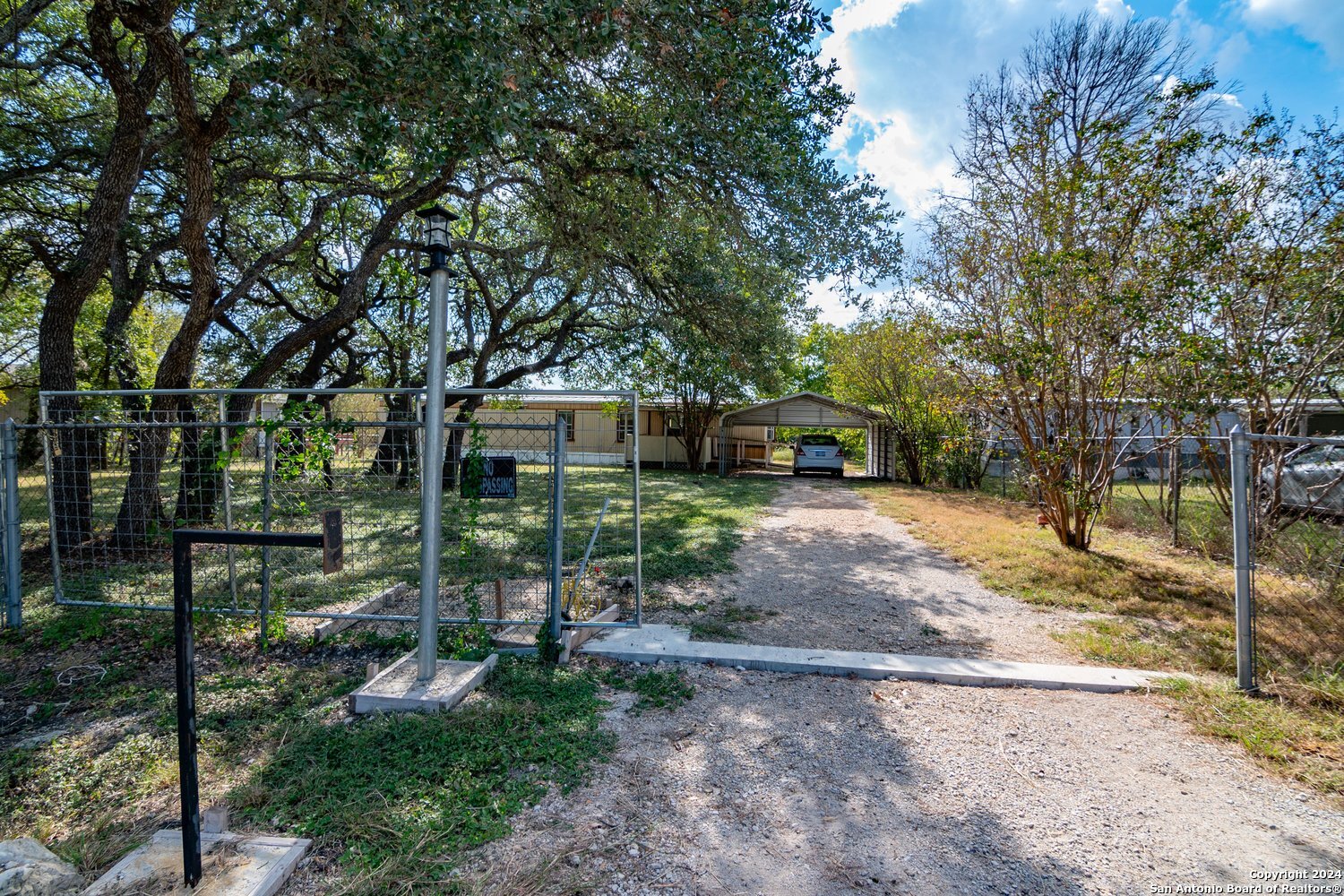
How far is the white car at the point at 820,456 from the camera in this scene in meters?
20.6

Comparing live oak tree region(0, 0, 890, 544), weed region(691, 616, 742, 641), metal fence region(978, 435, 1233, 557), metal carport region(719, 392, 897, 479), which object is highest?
live oak tree region(0, 0, 890, 544)

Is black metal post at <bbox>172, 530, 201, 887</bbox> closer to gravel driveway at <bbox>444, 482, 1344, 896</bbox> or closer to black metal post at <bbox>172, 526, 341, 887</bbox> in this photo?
black metal post at <bbox>172, 526, 341, 887</bbox>

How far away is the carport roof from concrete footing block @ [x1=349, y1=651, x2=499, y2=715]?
1696cm

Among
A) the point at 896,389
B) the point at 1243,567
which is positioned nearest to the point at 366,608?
the point at 1243,567

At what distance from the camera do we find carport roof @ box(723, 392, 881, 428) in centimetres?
1938

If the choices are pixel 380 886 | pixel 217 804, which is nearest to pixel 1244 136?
pixel 380 886

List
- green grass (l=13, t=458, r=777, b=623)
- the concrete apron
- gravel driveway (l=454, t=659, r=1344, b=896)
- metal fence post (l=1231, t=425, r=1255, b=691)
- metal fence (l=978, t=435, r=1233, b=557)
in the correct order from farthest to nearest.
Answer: metal fence (l=978, t=435, r=1233, b=557), green grass (l=13, t=458, r=777, b=623), the concrete apron, metal fence post (l=1231, t=425, r=1255, b=691), gravel driveway (l=454, t=659, r=1344, b=896)

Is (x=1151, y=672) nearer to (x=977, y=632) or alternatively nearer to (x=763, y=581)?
(x=977, y=632)

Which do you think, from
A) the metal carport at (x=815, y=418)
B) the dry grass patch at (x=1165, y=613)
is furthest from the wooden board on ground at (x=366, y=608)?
the metal carport at (x=815, y=418)

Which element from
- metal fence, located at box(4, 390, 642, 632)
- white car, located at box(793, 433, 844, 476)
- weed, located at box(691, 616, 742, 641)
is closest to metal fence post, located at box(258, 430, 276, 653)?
metal fence, located at box(4, 390, 642, 632)

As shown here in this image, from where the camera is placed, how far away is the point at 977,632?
4730 millimetres

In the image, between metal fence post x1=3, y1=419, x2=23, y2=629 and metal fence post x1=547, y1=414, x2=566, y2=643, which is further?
metal fence post x1=3, y1=419, x2=23, y2=629

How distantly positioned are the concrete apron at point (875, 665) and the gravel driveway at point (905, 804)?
0.10 meters

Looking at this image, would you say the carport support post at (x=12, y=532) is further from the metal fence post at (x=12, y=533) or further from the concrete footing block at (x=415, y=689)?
the concrete footing block at (x=415, y=689)
